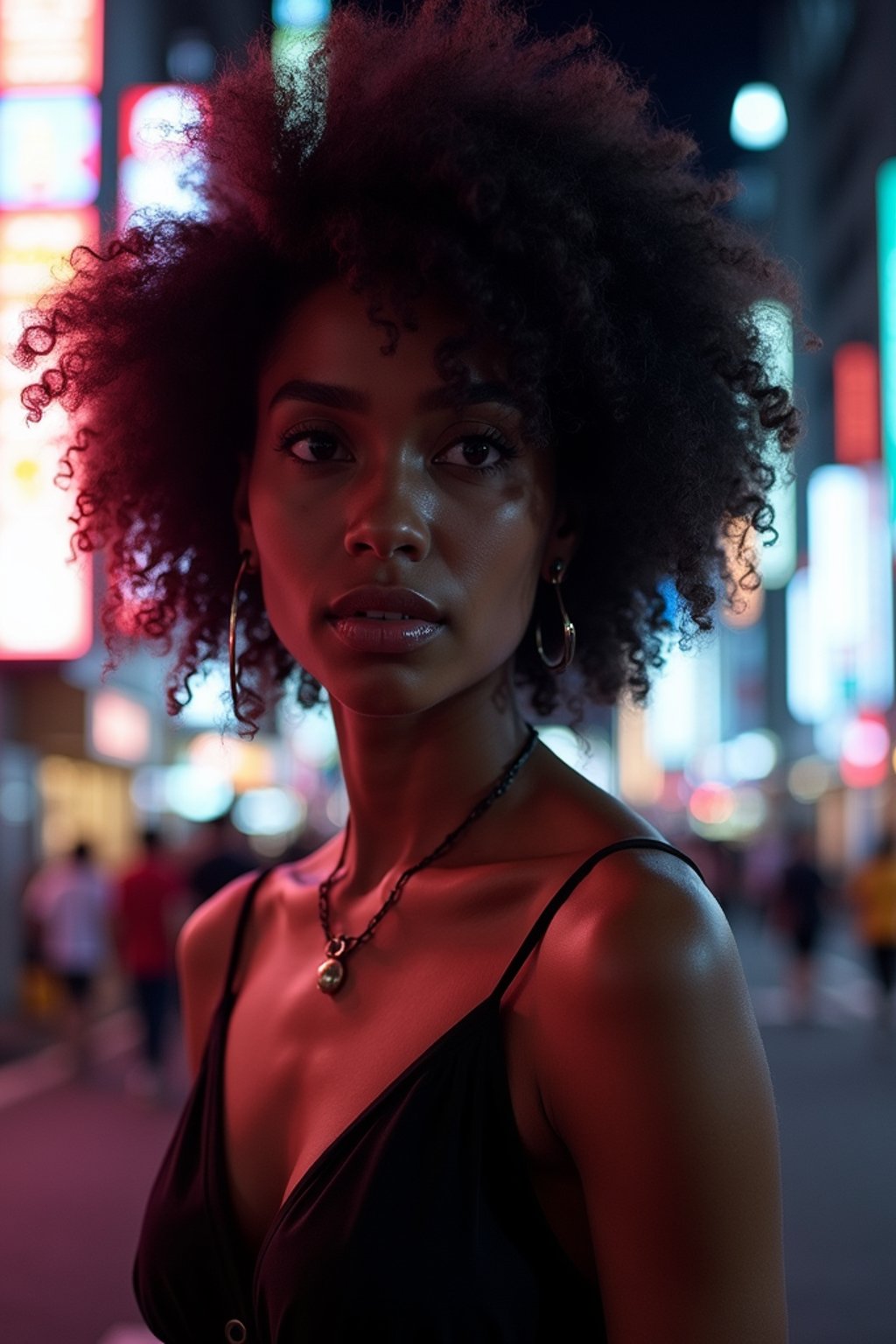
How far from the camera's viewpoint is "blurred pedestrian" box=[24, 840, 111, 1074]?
10.9m

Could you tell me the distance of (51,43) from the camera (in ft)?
37.8

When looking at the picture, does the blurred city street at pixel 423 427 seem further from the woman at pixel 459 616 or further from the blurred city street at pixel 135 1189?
the blurred city street at pixel 135 1189

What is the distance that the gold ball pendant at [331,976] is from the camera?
191 centimetres

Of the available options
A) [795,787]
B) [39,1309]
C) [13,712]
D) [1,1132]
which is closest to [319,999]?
[39,1309]

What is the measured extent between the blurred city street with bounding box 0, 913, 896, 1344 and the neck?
1569 mm

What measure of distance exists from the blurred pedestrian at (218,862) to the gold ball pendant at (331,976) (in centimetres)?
762

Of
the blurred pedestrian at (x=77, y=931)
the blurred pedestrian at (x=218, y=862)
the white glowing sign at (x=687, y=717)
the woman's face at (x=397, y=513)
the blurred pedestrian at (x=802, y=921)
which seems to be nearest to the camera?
the woman's face at (x=397, y=513)

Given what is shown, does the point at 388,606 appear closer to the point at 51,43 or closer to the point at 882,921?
the point at 51,43

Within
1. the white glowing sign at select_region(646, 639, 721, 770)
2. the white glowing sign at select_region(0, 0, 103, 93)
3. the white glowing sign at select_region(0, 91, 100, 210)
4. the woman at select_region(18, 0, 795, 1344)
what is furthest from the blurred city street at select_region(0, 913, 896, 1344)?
the white glowing sign at select_region(646, 639, 721, 770)

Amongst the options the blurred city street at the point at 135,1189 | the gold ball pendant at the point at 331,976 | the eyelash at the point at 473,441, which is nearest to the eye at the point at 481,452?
the eyelash at the point at 473,441

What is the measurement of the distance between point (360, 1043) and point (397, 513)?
25.4 inches

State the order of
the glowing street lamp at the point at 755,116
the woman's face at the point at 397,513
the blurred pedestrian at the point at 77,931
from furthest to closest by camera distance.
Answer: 1. the glowing street lamp at the point at 755,116
2. the blurred pedestrian at the point at 77,931
3. the woman's face at the point at 397,513

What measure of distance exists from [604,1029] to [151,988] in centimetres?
897

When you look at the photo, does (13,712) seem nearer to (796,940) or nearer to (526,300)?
(796,940)
